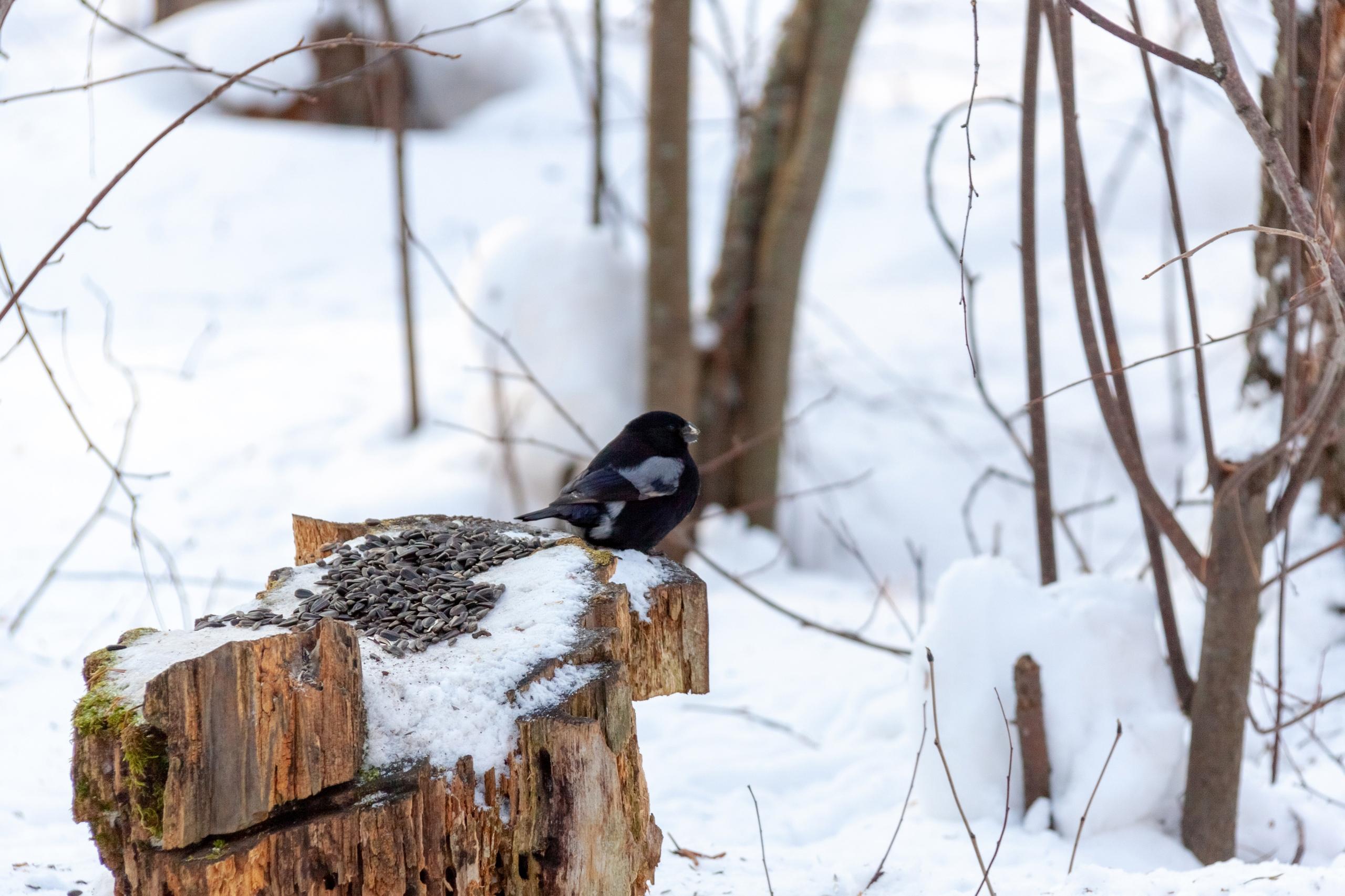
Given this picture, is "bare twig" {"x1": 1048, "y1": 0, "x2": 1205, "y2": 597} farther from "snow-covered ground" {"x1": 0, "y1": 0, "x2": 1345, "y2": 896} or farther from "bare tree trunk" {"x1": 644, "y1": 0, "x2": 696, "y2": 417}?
"bare tree trunk" {"x1": 644, "y1": 0, "x2": 696, "y2": 417}

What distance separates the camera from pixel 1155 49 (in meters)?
1.86

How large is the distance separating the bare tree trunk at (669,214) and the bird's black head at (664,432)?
2.87 metres

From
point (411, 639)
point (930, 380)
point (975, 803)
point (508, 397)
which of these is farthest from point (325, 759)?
point (930, 380)

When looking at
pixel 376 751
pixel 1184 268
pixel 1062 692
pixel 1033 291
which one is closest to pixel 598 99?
pixel 1033 291

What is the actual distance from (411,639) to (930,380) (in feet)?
21.3

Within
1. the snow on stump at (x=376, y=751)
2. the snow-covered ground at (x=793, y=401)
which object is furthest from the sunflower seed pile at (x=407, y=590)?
the snow-covered ground at (x=793, y=401)

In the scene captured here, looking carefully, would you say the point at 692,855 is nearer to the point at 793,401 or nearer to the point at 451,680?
the point at 451,680

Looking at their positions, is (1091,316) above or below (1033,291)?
below

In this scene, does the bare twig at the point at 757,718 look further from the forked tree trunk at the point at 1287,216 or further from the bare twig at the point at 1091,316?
the forked tree trunk at the point at 1287,216

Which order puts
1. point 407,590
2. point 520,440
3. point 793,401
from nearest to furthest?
point 407,590 → point 520,440 → point 793,401

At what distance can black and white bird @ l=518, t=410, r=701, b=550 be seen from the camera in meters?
Result: 2.86

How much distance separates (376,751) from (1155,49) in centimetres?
170

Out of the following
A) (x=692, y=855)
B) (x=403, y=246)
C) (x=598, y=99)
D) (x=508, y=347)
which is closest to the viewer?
(x=692, y=855)

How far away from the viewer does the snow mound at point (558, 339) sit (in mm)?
6480
